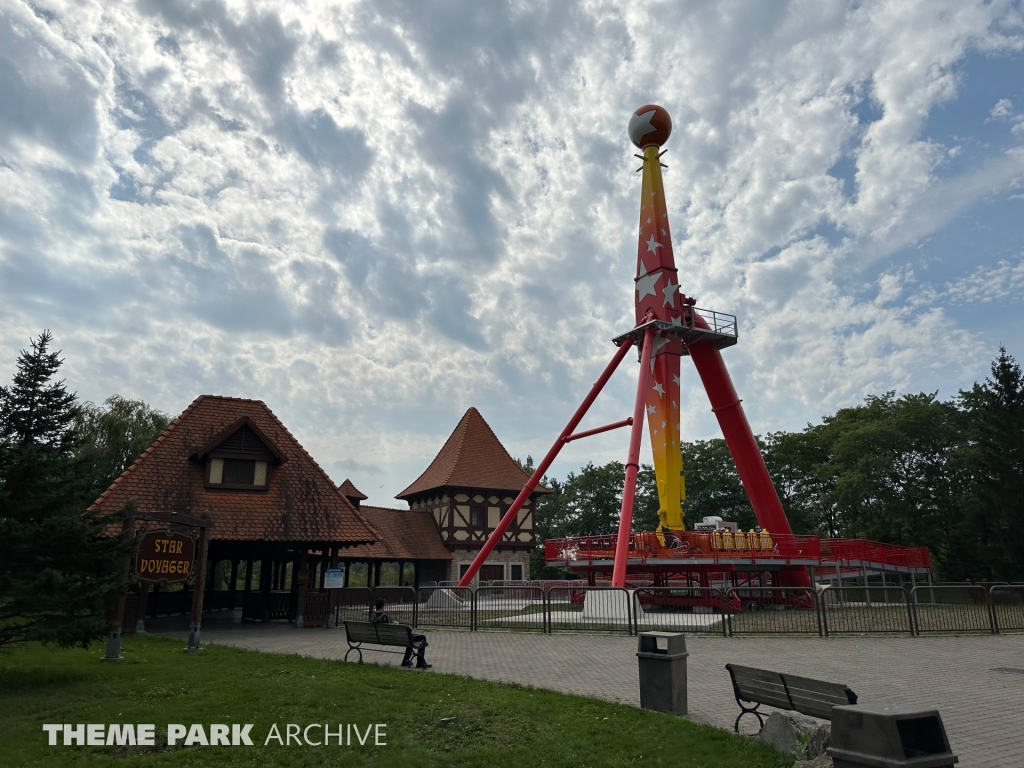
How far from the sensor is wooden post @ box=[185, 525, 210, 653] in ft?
42.8

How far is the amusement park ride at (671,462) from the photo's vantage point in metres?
23.6

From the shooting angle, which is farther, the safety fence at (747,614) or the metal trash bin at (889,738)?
the safety fence at (747,614)

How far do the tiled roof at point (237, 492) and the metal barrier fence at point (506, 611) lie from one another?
153 inches

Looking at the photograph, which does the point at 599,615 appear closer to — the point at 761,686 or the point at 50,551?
the point at 761,686

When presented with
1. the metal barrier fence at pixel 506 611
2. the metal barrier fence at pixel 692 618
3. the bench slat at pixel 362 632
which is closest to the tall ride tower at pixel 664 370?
the metal barrier fence at pixel 692 618

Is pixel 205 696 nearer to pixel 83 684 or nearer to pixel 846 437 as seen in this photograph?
pixel 83 684

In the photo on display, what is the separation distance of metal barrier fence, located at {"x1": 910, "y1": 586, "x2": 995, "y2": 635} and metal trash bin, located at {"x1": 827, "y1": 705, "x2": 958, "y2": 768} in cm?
1317

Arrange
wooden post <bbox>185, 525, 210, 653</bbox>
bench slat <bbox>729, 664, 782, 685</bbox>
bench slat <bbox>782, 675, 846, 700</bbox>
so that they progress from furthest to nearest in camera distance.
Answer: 1. wooden post <bbox>185, 525, 210, 653</bbox>
2. bench slat <bbox>729, 664, 782, 685</bbox>
3. bench slat <bbox>782, 675, 846, 700</bbox>

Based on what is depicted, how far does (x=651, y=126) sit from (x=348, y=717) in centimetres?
2720

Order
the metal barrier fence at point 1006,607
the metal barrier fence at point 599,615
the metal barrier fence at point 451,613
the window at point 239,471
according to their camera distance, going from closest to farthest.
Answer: the metal barrier fence at point 1006,607 < the metal barrier fence at point 599,615 < the metal barrier fence at point 451,613 < the window at point 239,471

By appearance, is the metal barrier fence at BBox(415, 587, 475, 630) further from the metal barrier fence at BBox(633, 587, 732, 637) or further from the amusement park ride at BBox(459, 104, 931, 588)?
the amusement park ride at BBox(459, 104, 931, 588)

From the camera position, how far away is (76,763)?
19.9 feet

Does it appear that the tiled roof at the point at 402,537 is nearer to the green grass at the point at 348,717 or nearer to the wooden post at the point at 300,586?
the wooden post at the point at 300,586

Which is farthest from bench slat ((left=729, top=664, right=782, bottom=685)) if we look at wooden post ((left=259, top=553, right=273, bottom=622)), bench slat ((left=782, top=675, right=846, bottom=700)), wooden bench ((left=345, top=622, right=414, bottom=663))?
wooden post ((left=259, top=553, right=273, bottom=622))
